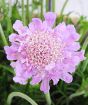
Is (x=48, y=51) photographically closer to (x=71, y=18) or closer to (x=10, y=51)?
(x=10, y=51)

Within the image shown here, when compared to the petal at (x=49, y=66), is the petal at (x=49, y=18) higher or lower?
higher

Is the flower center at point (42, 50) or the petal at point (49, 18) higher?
the petal at point (49, 18)

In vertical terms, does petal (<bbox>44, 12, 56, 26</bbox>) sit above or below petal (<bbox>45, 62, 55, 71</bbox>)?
above

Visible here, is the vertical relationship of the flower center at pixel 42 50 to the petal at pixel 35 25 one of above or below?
below

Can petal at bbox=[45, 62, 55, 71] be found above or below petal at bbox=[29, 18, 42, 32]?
below

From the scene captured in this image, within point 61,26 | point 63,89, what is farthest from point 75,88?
point 61,26

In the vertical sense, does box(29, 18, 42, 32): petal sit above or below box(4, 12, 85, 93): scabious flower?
above
